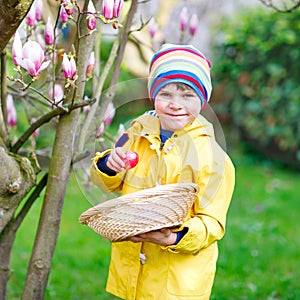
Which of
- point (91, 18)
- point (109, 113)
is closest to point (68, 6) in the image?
point (91, 18)

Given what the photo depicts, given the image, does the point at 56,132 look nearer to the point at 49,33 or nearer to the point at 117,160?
the point at 49,33

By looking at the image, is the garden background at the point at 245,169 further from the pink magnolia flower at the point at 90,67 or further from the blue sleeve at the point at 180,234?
the blue sleeve at the point at 180,234

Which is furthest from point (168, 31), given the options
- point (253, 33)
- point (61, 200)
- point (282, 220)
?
point (61, 200)

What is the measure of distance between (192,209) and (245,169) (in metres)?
5.78

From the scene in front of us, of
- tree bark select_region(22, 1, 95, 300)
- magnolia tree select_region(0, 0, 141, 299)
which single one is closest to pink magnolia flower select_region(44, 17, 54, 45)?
magnolia tree select_region(0, 0, 141, 299)

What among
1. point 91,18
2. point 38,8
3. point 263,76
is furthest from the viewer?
point 263,76

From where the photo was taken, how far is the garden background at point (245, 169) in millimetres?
4281

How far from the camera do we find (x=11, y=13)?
2.24 meters

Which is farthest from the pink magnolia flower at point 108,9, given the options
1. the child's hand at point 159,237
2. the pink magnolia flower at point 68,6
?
the child's hand at point 159,237

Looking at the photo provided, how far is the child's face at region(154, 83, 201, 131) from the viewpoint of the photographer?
7.94ft

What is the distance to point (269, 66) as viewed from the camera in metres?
7.93

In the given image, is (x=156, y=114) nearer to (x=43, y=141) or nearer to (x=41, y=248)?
(x=41, y=248)

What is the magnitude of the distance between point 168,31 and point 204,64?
5.10m

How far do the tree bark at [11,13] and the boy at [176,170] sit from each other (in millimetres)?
515
